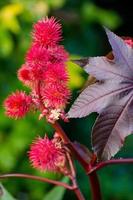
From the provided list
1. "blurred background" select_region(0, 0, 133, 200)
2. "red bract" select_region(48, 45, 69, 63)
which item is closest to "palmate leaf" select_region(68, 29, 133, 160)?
"red bract" select_region(48, 45, 69, 63)

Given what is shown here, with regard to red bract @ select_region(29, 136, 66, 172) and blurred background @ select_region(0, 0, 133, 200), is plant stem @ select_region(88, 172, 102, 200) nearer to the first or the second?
red bract @ select_region(29, 136, 66, 172)

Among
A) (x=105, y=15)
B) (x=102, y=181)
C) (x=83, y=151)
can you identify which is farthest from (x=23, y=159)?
(x=83, y=151)

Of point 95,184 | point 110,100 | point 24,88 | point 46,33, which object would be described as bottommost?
point 95,184

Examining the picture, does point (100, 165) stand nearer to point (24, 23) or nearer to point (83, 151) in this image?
point (83, 151)

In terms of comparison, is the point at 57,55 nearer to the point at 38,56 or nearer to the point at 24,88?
the point at 38,56

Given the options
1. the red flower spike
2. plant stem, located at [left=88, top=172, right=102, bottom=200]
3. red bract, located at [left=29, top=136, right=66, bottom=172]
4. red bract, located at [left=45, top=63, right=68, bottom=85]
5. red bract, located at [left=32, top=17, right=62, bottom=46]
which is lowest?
plant stem, located at [left=88, top=172, right=102, bottom=200]

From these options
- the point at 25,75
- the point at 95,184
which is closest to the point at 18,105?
the point at 25,75

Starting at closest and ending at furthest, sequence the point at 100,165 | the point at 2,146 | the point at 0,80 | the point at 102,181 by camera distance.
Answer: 1. the point at 100,165
2. the point at 2,146
3. the point at 0,80
4. the point at 102,181
